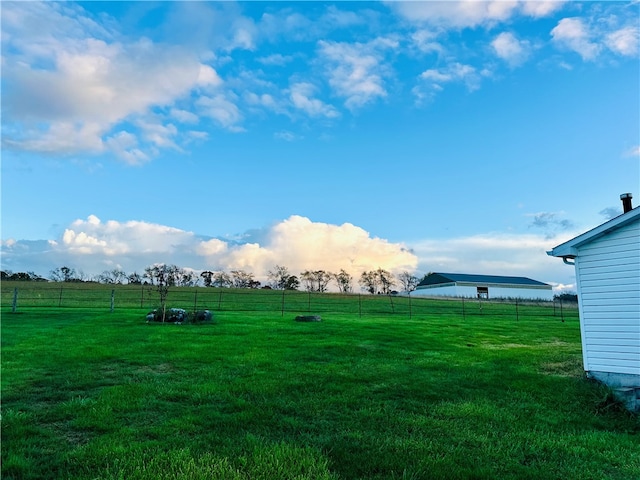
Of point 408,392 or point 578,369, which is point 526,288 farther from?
point 408,392

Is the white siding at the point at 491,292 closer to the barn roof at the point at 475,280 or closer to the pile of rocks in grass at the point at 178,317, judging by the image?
the barn roof at the point at 475,280

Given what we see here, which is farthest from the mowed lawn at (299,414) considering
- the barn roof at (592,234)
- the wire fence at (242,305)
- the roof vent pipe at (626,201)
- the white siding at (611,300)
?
the wire fence at (242,305)

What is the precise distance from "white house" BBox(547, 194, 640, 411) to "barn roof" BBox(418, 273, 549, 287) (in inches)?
2823

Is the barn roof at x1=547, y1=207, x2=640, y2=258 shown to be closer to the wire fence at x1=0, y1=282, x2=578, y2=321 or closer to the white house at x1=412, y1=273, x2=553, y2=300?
the wire fence at x1=0, y1=282, x2=578, y2=321

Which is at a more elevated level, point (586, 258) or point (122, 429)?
point (586, 258)

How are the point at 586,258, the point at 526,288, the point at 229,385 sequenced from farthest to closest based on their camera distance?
the point at 526,288 → the point at 586,258 → the point at 229,385

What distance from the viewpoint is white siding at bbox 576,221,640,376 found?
1043 centimetres

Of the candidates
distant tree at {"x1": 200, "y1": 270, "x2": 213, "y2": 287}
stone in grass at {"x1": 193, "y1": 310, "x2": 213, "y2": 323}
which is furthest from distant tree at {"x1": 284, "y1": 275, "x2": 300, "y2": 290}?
stone in grass at {"x1": 193, "y1": 310, "x2": 213, "y2": 323}

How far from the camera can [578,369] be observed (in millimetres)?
12000

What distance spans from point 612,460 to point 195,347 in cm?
1068

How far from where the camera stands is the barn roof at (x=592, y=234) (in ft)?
34.2

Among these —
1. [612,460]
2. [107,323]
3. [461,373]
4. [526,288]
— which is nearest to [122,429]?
[612,460]

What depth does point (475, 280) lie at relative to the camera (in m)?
84.9

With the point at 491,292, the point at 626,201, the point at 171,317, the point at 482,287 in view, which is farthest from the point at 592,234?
the point at 491,292
